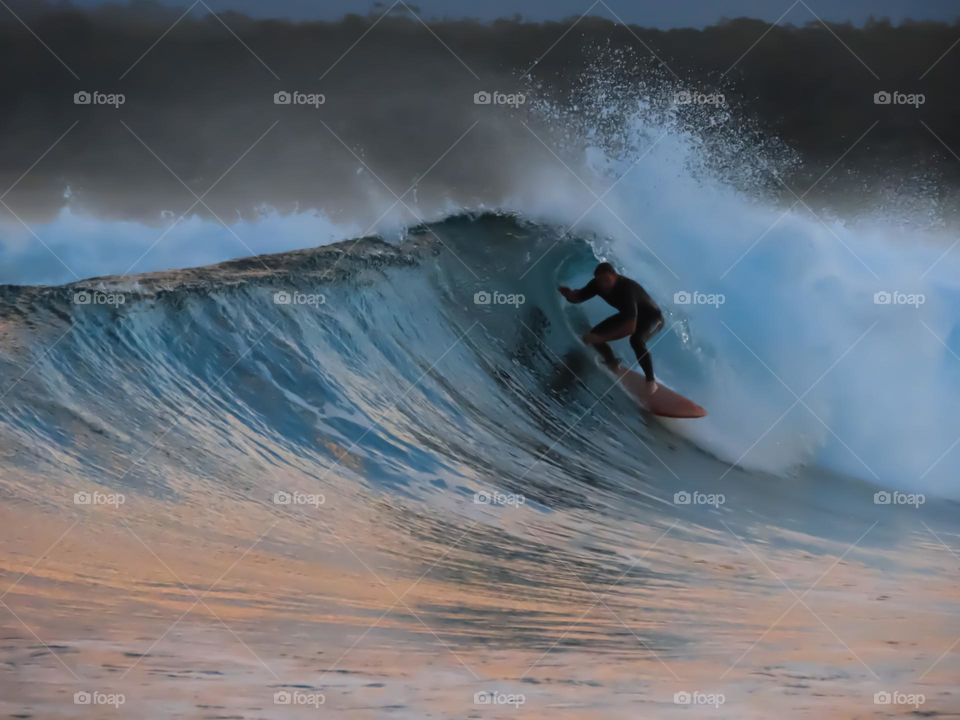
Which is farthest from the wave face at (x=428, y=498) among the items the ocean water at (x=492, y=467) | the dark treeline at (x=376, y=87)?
the dark treeline at (x=376, y=87)

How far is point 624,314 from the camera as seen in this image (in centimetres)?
390

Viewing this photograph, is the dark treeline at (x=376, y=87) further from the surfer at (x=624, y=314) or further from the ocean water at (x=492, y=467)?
the surfer at (x=624, y=314)

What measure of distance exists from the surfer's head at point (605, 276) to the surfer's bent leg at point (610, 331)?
12 centimetres

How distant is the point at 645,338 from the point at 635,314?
3.7 inches

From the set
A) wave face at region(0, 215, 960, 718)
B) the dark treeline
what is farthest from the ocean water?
the dark treeline

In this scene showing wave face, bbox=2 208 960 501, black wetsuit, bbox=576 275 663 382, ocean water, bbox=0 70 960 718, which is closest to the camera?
ocean water, bbox=0 70 960 718

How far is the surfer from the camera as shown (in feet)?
12.7

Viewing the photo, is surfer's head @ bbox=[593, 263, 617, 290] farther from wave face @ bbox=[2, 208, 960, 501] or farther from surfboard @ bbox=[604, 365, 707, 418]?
surfboard @ bbox=[604, 365, 707, 418]

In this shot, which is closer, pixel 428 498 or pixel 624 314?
pixel 428 498

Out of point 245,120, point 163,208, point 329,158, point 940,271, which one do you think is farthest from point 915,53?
point 163,208

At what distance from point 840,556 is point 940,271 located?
3.72 feet

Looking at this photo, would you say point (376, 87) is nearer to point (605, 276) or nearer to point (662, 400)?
point (605, 276)

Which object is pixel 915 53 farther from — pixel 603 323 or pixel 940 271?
pixel 603 323

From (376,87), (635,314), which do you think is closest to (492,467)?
(635,314)
